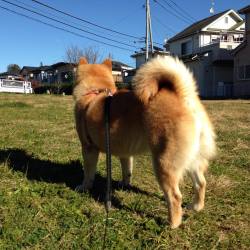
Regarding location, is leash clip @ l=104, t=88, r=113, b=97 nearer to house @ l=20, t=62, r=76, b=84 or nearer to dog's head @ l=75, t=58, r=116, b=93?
dog's head @ l=75, t=58, r=116, b=93

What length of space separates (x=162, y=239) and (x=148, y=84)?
4.13 feet

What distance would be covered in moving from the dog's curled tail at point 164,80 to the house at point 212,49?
26.7m

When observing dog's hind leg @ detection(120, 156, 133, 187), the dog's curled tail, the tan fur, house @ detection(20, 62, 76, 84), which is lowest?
dog's hind leg @ detection(120, 156, 133, 187)

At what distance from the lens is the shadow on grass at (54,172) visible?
4252 millimetres

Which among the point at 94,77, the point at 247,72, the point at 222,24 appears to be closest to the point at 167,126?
the point at 94,77

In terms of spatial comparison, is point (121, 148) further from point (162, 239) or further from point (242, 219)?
point (242, 219)

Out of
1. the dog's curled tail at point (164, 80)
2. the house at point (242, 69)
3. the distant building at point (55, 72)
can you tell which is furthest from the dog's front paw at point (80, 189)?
the distant building at point (55, 72)

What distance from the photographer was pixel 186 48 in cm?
4044

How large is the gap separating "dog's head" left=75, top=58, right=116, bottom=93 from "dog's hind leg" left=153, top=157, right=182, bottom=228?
5.40 feet

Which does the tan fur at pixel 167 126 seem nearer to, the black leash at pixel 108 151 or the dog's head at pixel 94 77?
the black leash at pixel 108 151

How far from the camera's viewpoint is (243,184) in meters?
4.52

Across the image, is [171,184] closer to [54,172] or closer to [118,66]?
[54,172]

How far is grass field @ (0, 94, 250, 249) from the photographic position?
10.1 ft

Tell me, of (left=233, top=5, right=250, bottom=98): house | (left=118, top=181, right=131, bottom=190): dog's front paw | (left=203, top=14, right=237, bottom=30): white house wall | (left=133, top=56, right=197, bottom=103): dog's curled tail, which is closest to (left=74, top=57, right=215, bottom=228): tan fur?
(left=133, top=56, right=197, bottom=103): dog's curled tail
